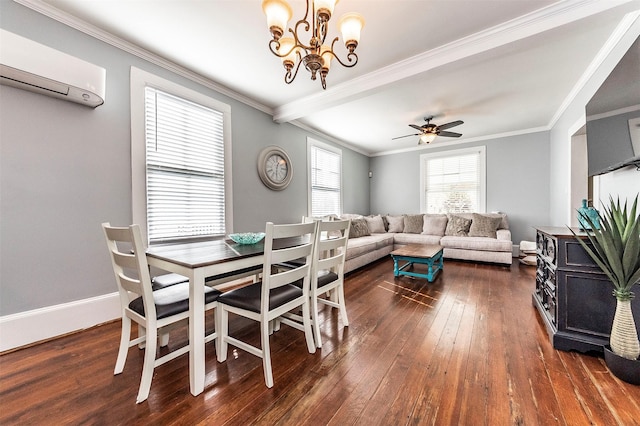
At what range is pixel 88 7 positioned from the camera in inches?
77.1

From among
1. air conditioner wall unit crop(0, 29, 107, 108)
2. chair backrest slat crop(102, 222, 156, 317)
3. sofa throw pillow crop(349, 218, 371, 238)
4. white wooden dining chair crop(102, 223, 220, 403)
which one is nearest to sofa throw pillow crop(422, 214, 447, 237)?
sofa throw pillow crop(349, 218, 371, 238)

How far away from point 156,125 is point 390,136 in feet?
14.1

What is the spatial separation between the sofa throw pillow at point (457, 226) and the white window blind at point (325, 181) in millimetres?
2354

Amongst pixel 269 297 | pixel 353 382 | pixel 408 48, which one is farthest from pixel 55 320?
pixel 408 48

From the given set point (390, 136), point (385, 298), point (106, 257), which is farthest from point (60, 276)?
point (390, 136)

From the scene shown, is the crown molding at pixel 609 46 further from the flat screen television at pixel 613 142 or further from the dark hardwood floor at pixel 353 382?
the dark hardwood floor at pixel 353 382

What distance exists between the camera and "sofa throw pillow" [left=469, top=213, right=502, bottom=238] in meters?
4.69

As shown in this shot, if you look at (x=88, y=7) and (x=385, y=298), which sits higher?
(x=88, y=7)

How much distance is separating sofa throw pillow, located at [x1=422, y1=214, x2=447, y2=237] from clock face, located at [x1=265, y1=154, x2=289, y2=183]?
10.9 ft

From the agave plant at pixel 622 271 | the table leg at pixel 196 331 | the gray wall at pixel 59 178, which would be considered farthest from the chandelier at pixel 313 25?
the agave plant at pixel 622 271

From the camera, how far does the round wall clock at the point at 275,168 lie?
12.2 feet

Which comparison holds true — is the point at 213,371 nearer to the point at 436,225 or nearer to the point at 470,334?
the point at 470,334

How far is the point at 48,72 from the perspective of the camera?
1.82 meters

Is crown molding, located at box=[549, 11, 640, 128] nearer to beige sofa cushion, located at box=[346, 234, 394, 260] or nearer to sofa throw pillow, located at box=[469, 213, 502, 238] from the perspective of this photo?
sofa throw pillow, located at box=[469, 213, 502, 238]
